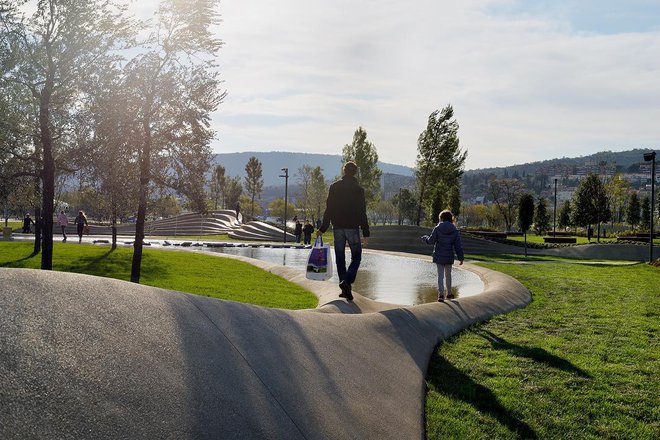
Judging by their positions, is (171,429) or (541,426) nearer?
(171,429)

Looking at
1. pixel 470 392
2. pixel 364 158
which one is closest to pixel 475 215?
pixel 364 158

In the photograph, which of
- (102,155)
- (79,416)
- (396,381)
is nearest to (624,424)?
(396,381)

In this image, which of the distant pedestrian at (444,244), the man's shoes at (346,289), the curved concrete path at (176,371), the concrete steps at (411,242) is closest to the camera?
the curved concrete path at (176,371)

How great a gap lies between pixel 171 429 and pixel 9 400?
0.76 metres

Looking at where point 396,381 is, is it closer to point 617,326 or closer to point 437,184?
point 617,326

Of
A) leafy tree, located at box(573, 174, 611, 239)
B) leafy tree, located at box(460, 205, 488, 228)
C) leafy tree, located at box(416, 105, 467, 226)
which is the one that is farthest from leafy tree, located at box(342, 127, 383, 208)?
leafy tree, located at box(460, 205, 488, 228)

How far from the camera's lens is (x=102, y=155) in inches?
563

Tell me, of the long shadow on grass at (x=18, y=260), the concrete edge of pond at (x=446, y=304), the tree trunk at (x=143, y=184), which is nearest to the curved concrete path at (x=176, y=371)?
the concrete edge of pond at (x=446, y=304)

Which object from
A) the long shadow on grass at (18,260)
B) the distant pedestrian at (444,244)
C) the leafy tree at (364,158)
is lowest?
the long shadow on grass at (18,260)

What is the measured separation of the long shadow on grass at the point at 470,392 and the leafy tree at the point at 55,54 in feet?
39.0

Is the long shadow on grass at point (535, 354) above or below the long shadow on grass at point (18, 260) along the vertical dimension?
above

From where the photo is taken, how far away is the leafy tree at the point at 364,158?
58188 millimetres

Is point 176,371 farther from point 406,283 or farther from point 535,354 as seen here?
point 406,283

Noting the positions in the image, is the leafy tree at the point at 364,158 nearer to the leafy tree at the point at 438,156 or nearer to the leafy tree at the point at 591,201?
the leafy tree at the point at 438,156
